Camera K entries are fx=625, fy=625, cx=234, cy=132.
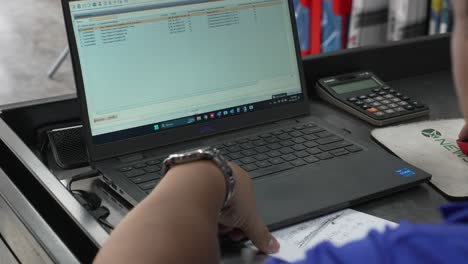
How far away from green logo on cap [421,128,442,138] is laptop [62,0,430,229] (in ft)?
0.42

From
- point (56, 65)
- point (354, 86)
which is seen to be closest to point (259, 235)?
point (354, 86)

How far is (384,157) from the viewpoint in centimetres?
89

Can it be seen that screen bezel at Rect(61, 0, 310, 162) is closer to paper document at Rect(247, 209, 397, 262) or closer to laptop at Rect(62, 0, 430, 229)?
laptop at Rect(62, 0, 430, 229)

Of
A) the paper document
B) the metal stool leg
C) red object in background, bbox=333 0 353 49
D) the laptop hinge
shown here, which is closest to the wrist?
the paper document

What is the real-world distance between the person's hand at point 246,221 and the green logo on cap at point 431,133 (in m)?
0.40

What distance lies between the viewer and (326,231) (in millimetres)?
741

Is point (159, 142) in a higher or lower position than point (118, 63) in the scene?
lower

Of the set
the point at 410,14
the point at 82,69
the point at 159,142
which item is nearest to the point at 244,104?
the point at 159,142

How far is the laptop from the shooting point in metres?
0.83

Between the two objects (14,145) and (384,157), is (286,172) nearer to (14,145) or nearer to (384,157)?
(384,157)

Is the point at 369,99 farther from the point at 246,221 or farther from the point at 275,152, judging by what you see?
the point at 246,221

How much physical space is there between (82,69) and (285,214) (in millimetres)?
344

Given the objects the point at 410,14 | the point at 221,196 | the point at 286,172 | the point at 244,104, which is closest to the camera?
the point at 221,196

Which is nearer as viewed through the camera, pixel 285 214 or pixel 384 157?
pixel 285 214
